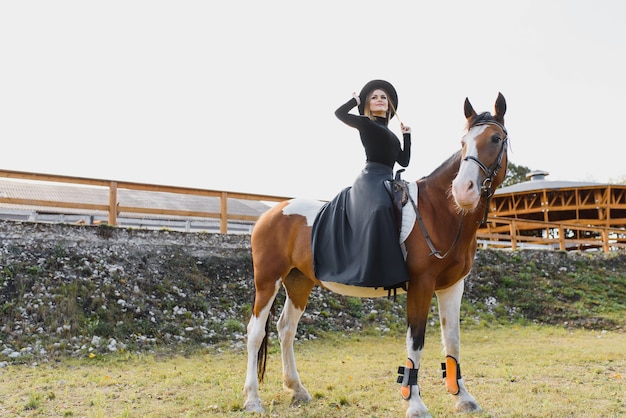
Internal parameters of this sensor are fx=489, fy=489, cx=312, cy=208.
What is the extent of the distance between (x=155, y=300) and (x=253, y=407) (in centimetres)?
522

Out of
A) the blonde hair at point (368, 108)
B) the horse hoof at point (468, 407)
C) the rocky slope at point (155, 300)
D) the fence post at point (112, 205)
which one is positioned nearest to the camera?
the horse hoof at point (468, 407)

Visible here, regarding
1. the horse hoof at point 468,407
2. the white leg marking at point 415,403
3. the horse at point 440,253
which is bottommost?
the horse hoof at point 468,407

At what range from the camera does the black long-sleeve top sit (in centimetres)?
444

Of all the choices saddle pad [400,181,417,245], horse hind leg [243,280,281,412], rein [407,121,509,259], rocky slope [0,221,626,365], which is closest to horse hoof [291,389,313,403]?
horse hind leg [243,280,281,412]

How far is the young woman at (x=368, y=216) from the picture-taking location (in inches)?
156

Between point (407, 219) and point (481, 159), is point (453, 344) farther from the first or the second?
point (481, 159)

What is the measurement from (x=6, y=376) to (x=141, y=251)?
4.35m

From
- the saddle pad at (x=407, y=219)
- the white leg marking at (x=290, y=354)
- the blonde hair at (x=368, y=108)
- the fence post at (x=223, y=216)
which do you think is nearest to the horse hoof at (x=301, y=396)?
the white leg marking at (x=290, y=354)

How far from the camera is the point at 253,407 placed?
4395mm

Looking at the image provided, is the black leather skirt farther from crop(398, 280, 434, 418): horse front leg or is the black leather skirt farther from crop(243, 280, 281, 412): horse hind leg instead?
crop(243, 280, 281, 412): horse hind leg

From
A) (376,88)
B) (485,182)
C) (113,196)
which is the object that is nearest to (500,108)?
(485,182)

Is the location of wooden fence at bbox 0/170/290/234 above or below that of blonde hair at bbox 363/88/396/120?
below

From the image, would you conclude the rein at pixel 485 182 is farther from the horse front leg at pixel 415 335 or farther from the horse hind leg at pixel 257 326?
the horse hind leg at pixel 257 326

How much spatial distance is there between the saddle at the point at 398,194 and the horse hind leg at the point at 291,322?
1391mm
